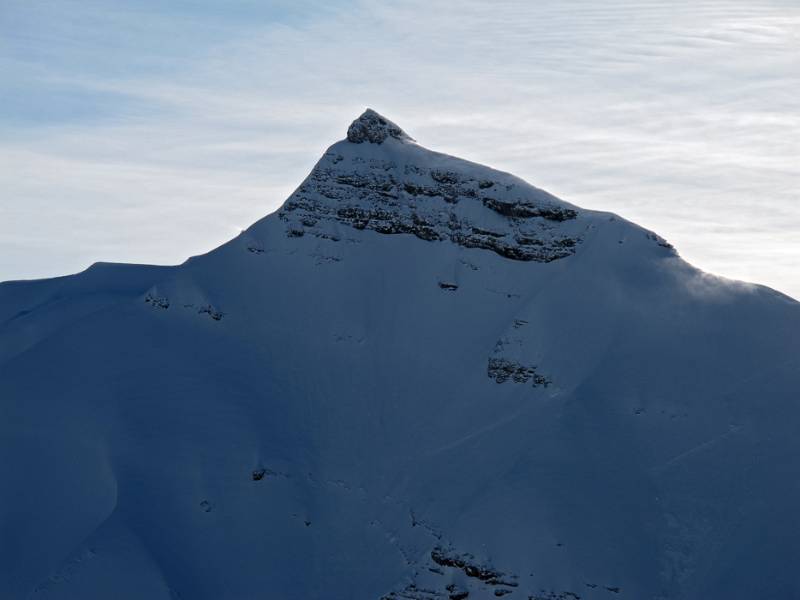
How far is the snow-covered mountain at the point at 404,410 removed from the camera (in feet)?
276

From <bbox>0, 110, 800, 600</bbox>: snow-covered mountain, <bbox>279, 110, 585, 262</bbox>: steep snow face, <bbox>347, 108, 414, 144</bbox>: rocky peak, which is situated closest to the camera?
<bbox>0, 110, 800, 600</bbox>: snow-covered mountain

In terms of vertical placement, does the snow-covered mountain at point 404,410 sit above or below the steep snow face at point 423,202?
below

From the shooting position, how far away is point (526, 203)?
354ft

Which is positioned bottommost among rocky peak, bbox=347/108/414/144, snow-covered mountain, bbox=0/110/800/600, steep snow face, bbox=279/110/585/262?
snow-covered mountain, bbox=0/110/800/600

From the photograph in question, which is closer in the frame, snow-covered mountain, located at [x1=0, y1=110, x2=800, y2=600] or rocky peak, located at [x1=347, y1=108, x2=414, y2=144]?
snow-covered mountain, located at [x1=0, y1=110, x2=800, y2=600]

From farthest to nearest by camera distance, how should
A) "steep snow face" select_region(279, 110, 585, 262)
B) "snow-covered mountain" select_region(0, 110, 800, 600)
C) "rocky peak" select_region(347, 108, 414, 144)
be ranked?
"rocky peak" select_region(347, 108, 414, 144) → "steep snow face" select_region(279, 110, 585, 262) → "snow-covered mountain" select_region(0, 110, 800, 600)

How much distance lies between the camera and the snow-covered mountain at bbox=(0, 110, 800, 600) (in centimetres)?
8406

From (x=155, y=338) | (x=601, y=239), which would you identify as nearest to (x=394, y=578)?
(x=155, y=338)

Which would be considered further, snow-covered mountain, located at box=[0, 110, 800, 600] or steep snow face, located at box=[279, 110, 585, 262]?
steep snow face, located at box=[279, 110, 585, 262]

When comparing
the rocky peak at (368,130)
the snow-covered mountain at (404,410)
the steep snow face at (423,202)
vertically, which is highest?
the rocky peak at (368,130)

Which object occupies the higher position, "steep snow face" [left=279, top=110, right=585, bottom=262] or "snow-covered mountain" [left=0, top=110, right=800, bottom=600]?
"steep snow face" [left=279, top=110, right=585, bottom=262]

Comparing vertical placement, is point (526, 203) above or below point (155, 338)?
above

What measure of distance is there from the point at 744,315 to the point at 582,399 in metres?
15.7

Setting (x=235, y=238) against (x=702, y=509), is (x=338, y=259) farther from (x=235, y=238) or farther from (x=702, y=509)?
(x=702, y=509)
